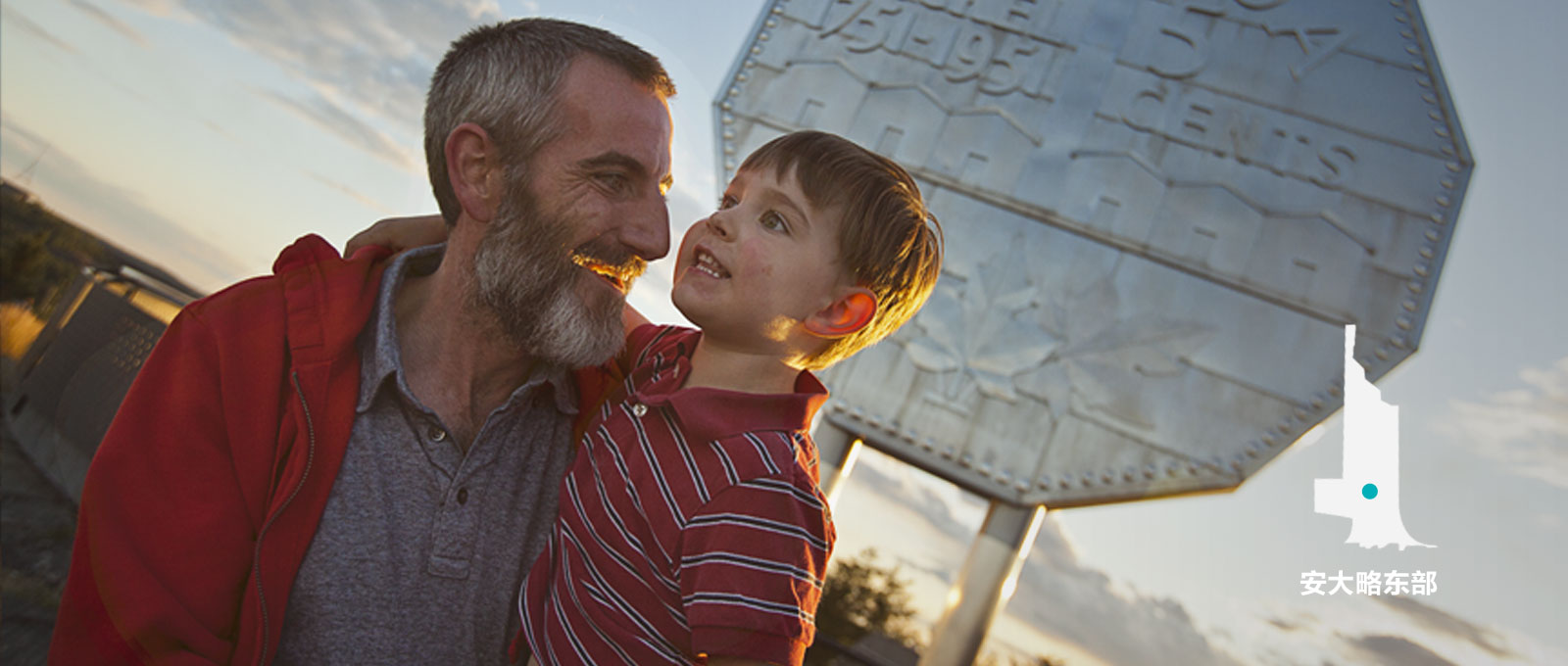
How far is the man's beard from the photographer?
1634 mm

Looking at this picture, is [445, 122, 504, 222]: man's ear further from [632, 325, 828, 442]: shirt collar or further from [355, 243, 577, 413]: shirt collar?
[632, 325, 828, 442]: shirt collar

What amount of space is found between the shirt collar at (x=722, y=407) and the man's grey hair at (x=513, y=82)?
556 mm

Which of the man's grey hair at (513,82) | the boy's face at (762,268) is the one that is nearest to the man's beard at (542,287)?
the man's grey hair at (513,82)

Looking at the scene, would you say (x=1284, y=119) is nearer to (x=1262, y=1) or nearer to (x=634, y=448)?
(x=1262, y=1)

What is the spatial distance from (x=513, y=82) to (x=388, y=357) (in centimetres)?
60

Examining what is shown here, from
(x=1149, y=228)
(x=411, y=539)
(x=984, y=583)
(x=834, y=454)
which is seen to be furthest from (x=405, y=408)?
(x=1149, y=228)

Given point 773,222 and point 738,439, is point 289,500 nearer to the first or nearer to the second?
point 738,439

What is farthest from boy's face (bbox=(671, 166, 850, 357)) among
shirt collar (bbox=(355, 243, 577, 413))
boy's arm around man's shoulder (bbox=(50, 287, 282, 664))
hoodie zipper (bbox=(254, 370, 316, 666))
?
boy's arm around man's shoulder (bbox=(50, 287, 282, 664))

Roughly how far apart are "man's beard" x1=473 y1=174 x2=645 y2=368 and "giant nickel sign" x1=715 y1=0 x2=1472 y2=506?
5.21ft

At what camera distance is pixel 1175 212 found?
3.12 meters

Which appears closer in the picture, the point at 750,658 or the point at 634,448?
the point at 750,658

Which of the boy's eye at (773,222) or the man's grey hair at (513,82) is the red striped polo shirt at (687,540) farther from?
the man's grey hair at (513,82)

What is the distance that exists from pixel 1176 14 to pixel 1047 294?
1256mm

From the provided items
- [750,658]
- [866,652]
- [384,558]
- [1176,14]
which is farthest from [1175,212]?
[384,558]
